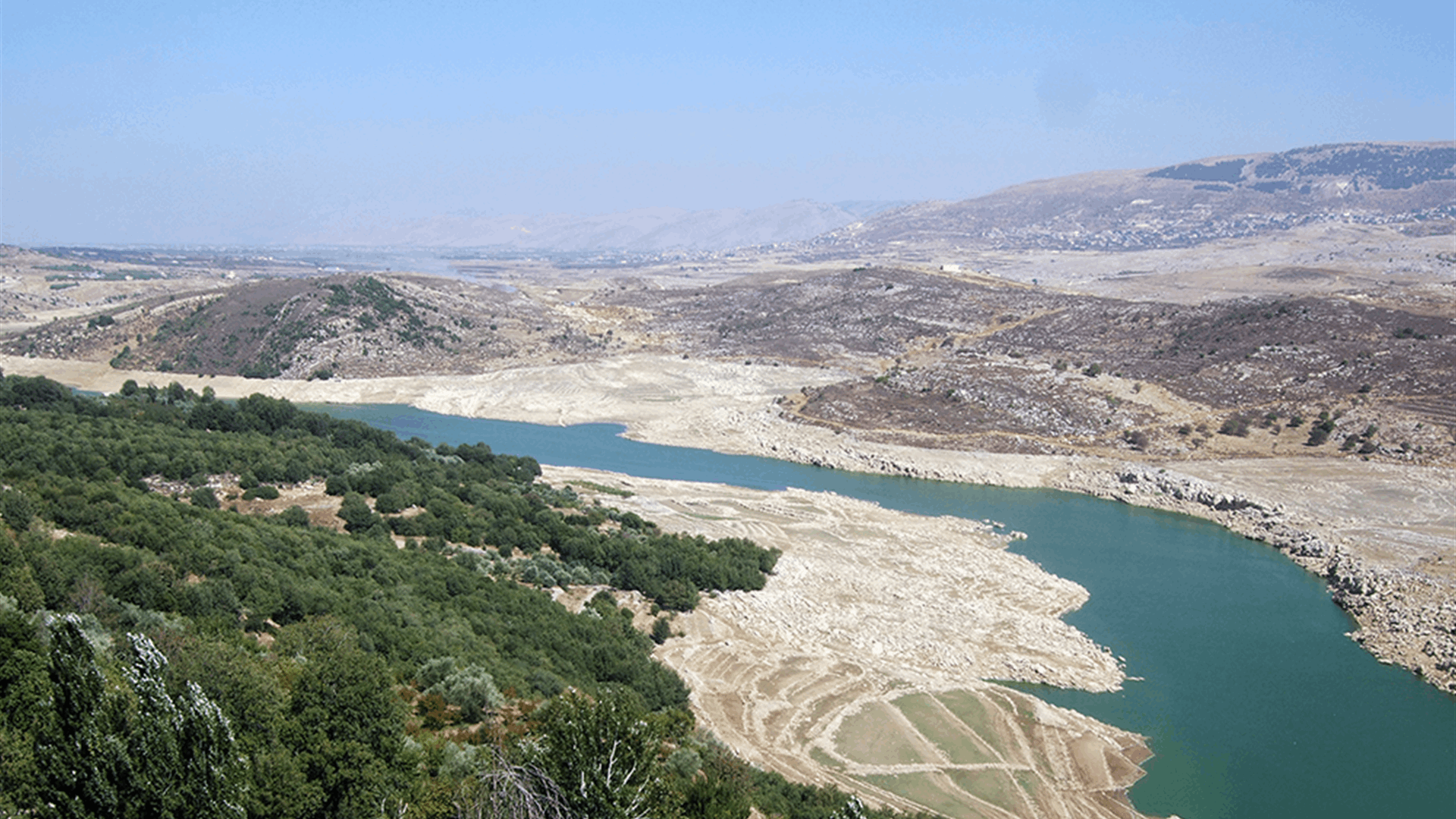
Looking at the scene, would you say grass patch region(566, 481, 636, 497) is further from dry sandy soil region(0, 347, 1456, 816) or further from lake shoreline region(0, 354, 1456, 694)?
lake shoreline region(0, 354, 1456, 694)

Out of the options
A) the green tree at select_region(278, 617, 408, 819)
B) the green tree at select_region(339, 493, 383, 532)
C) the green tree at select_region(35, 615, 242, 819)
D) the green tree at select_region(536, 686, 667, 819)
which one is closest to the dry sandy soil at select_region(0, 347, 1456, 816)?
the green tree at select_region(536, 686, 667, 819)

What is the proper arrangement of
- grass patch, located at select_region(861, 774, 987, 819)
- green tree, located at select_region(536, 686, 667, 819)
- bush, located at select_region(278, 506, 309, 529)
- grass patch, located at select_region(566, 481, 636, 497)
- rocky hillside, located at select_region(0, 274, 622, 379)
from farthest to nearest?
rocky hillside, located at select_region(0, 274, 622, 379), grass patch, located at select_region(566, 481, 636, 497), bush, located at select_region(278, 506, 309, 529), grass patch, located at select_region(861, 774, 987, 819), green tree, located at select_region(536, 686, 667, 819)

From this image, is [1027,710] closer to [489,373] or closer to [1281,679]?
[1281,679]

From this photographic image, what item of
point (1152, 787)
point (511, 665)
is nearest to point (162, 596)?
point (511, 665)

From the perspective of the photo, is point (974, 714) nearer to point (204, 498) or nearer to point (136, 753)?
point (136, 753)

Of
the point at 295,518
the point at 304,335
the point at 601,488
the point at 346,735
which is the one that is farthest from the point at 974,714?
the point at 304,335

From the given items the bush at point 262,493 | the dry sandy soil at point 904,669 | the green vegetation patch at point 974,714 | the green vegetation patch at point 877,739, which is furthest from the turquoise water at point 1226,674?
the bush at point 262,493

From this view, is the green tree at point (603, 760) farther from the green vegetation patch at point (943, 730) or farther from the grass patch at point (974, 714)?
the grass patch at point (974, 714)
